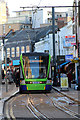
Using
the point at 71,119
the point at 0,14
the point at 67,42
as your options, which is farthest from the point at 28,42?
the point at 71,119

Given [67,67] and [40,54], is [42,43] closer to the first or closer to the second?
[67,67]

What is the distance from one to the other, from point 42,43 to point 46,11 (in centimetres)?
2592

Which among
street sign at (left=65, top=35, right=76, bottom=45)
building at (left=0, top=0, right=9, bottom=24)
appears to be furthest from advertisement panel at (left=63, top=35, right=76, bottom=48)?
building at (left=0, top=0, right=9, bottom=24)

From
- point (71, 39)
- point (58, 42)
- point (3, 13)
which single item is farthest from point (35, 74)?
point (3, 13)

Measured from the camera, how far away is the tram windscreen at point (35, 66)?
27.1m

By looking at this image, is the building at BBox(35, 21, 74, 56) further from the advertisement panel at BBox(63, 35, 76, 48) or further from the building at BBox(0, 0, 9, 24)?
the building at BBox(0, 0, 9, 24)

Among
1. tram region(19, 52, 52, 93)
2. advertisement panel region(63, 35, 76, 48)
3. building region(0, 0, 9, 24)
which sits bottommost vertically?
tram region(19, 52, 52, 93)

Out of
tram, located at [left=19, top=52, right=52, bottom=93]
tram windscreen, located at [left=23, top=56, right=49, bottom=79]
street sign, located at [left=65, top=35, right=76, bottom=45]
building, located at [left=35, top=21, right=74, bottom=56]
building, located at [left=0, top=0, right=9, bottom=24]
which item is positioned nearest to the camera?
tram, located at [left=19, top=52, right=52, bottom=93]

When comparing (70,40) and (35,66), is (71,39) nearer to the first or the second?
(70,40)

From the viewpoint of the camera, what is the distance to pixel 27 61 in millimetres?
27531

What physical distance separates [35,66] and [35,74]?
0.61m

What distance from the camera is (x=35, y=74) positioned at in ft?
89.0

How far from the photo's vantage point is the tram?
2694cm

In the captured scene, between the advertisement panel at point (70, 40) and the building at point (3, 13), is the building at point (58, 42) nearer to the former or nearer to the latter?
the advertisement panel at point (70, 40)
